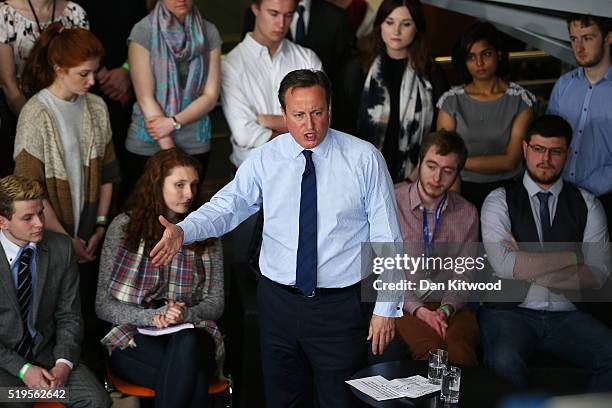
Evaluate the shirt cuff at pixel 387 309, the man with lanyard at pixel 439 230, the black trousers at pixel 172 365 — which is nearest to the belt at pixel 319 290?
the shirt cuff at pixel 387 309

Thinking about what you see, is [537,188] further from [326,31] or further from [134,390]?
[134,390]

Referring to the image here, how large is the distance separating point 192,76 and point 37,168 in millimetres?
848

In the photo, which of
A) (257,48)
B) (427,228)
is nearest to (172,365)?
(427,228)

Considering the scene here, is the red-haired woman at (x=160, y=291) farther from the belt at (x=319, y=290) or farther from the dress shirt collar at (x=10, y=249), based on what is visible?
the belt at (x=319, y=290)

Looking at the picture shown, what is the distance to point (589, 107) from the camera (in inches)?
182

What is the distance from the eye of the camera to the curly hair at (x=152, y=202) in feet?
13.5

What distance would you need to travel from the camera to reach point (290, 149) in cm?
346

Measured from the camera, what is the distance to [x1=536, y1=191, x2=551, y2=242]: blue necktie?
14.3 feet

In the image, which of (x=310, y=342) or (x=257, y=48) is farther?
(x=257, y=48)

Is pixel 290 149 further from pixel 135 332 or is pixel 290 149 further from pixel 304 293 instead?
pixel 135 332

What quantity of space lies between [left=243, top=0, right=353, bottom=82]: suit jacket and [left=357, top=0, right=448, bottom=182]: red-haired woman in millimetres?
258

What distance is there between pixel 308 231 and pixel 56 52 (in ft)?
4.62

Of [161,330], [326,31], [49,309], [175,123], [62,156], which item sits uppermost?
[326,31]

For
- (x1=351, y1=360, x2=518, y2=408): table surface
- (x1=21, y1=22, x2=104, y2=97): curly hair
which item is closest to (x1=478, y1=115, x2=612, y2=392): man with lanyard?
(x1=351, y1=360, x2=518, y2=408): table surface
